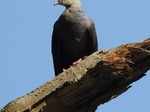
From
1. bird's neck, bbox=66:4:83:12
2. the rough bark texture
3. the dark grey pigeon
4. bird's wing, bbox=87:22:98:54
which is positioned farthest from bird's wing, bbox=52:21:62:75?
the rough bark texture

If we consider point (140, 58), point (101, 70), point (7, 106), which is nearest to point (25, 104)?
point (7, 106)

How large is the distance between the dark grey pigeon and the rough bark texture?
→ 4.25 metres

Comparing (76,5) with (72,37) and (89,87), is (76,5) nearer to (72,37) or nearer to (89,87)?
(72,37)

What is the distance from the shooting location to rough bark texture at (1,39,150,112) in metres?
3.38

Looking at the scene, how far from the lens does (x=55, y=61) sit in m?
7.98

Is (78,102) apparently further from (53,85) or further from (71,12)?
(71,12)

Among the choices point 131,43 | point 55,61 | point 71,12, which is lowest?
point 55,61

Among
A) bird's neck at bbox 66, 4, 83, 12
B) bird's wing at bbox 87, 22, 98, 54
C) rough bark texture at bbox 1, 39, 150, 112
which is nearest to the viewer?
rough bark texture at bbox 1, 39, 150, 112

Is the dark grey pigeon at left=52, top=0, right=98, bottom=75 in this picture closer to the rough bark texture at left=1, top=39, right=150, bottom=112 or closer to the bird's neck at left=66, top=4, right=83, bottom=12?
the bird's neck at left=66, top=4, right=83, bottom=12

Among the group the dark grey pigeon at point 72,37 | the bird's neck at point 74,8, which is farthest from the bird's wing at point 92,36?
the bird's neck at point 74,8

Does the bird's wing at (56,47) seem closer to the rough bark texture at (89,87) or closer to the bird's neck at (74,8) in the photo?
the bird's neck at (74,8)

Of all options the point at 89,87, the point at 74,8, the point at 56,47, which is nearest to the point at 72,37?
the point at 56,47

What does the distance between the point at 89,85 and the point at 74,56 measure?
4629mm

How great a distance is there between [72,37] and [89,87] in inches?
178
